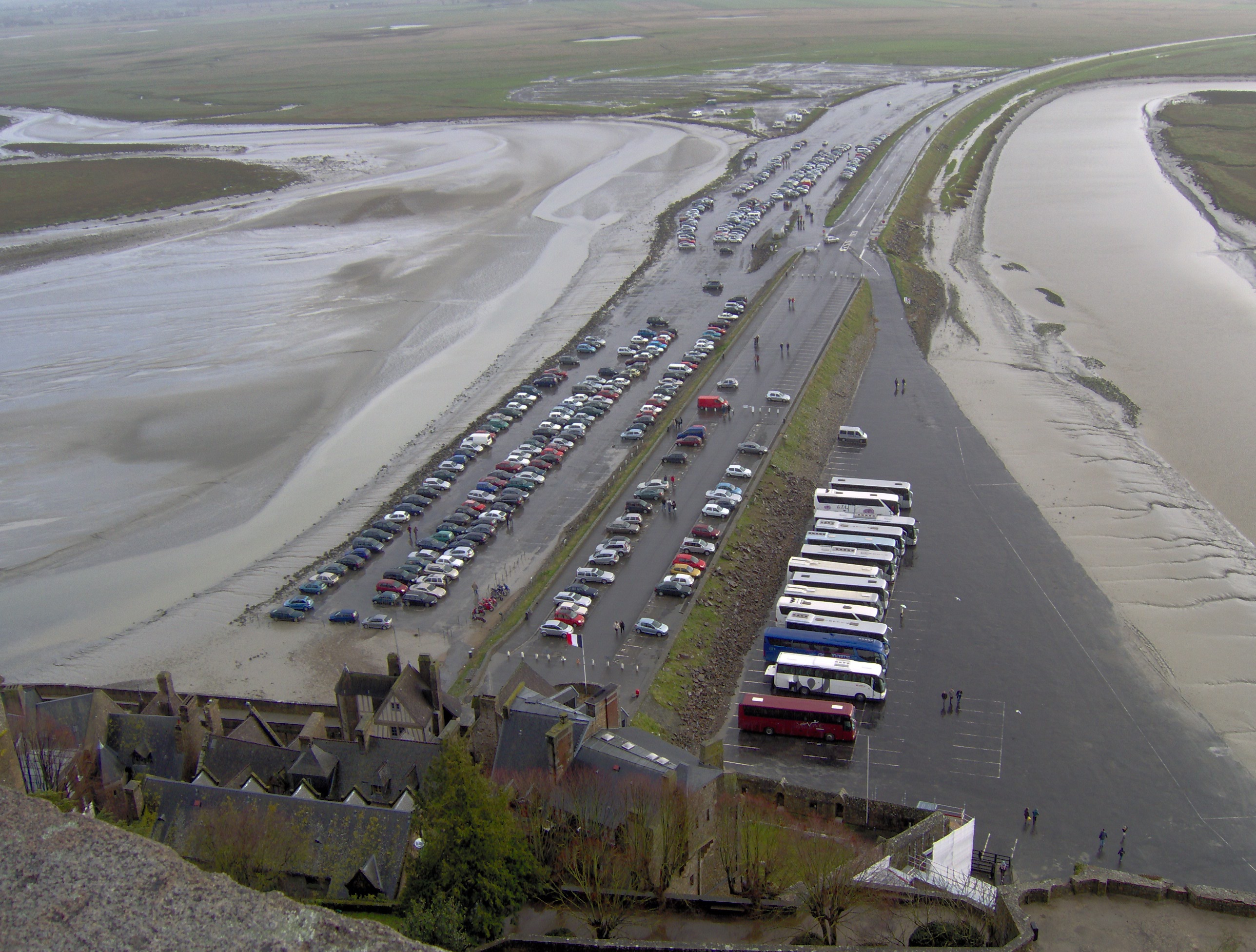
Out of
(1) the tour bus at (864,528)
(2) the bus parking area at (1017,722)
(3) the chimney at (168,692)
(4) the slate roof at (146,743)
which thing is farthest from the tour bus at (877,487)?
(4) the slate roof at (146,743)

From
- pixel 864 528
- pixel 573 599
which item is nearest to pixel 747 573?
pixel 864 528

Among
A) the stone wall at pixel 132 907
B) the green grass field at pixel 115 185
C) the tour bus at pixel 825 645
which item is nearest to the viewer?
the stone wall at pixel 132 907

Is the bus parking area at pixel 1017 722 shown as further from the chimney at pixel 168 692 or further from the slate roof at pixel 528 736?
the chimney at pixel 168 692

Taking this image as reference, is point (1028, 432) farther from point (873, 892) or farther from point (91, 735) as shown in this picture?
point (91, 735)

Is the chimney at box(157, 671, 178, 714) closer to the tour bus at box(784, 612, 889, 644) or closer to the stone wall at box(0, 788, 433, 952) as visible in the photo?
the tour bus at box(784, 612, 889, 644)

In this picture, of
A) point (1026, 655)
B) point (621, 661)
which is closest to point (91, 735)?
point (621, 661)

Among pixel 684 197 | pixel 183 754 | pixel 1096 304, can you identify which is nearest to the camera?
pixel 183 754
